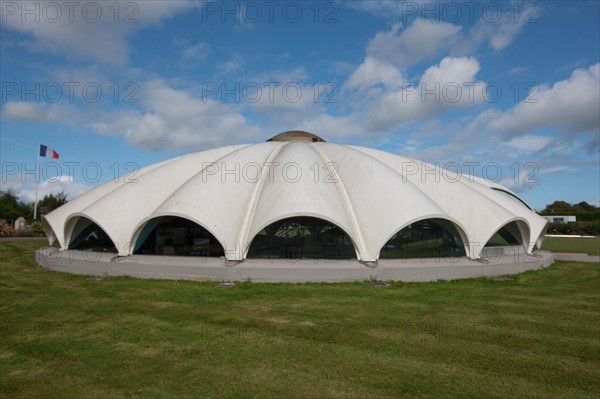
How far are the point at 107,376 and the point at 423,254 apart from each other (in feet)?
39.3

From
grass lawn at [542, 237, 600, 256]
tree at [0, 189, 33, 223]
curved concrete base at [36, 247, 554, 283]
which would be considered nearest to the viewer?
curved concrete base at [36, 247, 554, 283]

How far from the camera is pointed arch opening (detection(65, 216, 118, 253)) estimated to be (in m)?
A: 16.6

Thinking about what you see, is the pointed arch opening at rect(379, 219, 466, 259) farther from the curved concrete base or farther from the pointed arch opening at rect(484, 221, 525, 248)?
the pointed arch opening at rect(484, 221, 525, 248)

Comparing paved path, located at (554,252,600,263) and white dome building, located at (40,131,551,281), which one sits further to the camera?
paved path, located at (554,252,600,263)

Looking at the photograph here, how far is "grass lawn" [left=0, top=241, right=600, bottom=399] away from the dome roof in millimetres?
2669

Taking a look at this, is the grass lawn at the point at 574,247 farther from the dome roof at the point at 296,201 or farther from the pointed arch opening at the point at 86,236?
the pointed arch opening at the point at 86,236

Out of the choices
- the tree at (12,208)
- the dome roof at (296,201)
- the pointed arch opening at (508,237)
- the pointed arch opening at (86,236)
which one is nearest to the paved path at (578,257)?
the dome roof at (296,201)

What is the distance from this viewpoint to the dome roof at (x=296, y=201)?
14.4 metres

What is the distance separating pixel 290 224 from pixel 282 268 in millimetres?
2039

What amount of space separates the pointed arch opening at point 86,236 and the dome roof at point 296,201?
0.15m

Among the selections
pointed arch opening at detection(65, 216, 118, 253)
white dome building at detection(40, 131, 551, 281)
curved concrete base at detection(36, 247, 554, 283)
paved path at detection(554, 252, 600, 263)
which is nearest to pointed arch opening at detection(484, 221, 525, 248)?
white dome building at detection(40, 131, 551, 281)

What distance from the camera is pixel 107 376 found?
598 cm

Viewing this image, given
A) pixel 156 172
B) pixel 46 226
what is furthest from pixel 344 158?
pixel 46 226

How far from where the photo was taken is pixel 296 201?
14281mm
